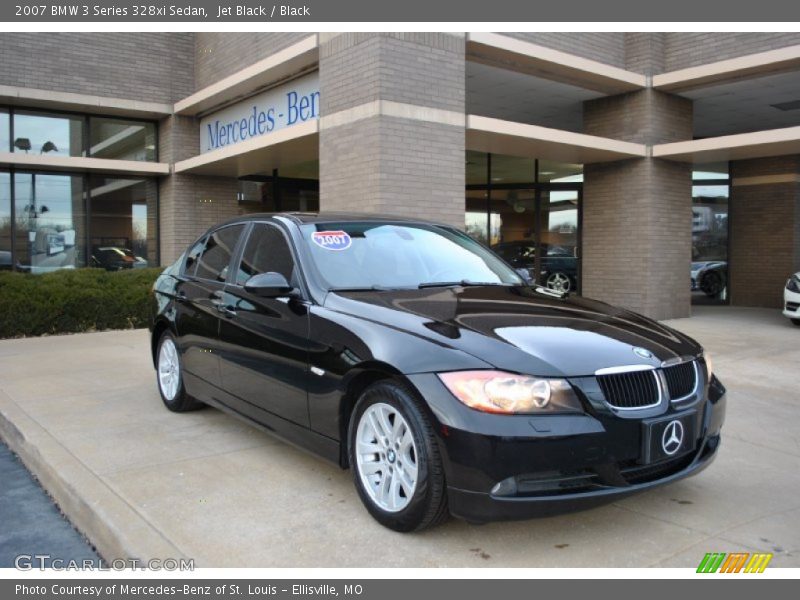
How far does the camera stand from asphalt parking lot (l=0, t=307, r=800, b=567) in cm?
330

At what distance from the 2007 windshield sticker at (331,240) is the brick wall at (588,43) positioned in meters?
7.24

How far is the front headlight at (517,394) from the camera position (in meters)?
3.11

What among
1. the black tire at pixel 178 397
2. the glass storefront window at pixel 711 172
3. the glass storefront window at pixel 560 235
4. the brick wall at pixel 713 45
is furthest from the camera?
the glass storefront window at pixel 711 172

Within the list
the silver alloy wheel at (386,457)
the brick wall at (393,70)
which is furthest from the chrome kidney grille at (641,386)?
the brick wall at (393,70)

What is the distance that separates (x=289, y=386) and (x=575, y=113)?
475 inches

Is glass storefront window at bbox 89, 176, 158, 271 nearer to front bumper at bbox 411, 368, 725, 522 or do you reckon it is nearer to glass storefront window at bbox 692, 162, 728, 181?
glass storefront window at bbox 692, 162, 728, 181

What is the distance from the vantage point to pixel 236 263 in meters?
5.14

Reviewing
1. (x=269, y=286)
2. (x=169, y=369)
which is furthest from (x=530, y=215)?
(x=269, y=286)

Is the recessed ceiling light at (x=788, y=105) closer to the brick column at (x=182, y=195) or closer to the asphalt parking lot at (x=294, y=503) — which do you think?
the asphalt parking lot at (x=294, y=503)

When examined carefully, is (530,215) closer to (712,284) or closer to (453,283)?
(712,284)

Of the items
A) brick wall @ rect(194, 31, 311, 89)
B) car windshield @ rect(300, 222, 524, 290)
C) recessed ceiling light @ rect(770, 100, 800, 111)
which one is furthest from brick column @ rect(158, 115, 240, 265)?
recessed ceiling light @ rect(770, 100, 800, 111)

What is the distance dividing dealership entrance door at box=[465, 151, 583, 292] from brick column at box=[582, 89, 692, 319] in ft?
7.76

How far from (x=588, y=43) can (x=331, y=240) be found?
30.4ft

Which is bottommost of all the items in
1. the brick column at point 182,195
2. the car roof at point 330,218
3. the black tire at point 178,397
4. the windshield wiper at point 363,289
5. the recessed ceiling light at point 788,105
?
the black tire at point 178,397
